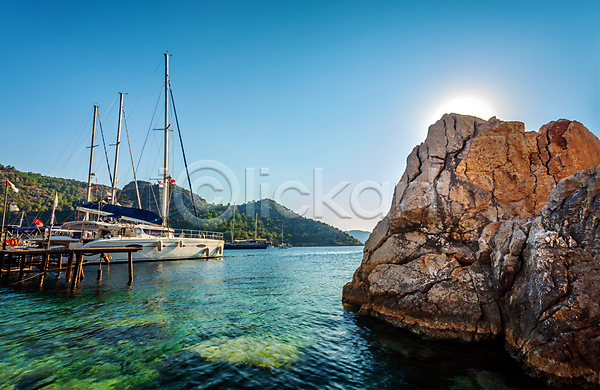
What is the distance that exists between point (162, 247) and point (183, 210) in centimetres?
4998

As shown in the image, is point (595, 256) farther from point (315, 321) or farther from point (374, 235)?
point (315, 321)

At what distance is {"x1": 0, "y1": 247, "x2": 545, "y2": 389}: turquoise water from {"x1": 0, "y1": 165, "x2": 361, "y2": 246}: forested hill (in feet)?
96.2

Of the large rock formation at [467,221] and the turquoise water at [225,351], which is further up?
the large rock formation at [467,221]

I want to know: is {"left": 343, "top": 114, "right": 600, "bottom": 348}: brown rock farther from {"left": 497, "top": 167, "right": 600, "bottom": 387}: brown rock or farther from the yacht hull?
the yacht hull

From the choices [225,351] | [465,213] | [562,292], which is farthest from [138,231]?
[562,292]

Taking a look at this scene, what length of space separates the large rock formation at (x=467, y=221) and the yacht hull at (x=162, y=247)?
96.2ft

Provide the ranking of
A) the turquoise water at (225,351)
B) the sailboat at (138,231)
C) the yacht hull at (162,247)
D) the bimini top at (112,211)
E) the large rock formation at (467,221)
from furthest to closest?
the bimini top at (112,211), the sailboat at (138,231), the yacht hull at (162,247), the large rock formation at (467,221), the turquoise water at (225,351)

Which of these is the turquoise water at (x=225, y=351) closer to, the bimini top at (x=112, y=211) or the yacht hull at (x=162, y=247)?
the yacht hull at (x=162, y=247)

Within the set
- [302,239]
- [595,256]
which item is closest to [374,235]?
[595,256]

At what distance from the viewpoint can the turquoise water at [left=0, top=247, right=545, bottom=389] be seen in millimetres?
6484

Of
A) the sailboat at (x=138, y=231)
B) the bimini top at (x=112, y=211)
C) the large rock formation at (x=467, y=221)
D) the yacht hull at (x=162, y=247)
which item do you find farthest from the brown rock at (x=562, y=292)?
the bimini top at (x=112, y=211)

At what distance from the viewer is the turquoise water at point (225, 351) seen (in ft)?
21.3

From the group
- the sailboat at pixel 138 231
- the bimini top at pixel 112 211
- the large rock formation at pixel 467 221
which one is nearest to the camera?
the large rock formation at pixel 467 221

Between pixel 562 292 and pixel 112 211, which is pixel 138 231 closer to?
pixel 112 211
